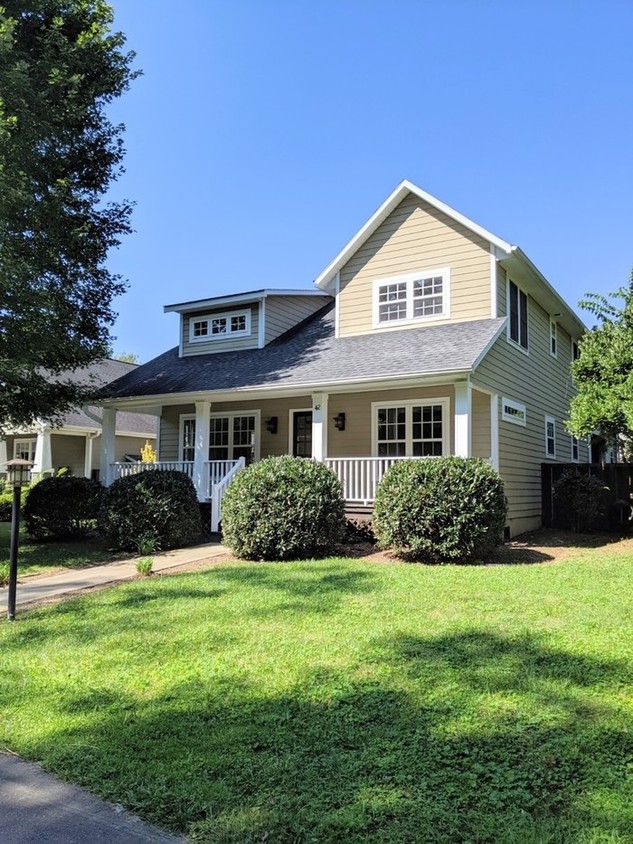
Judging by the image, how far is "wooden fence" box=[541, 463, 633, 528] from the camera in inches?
518

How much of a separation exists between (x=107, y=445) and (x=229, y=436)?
10.1ft

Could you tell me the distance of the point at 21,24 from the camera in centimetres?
1146

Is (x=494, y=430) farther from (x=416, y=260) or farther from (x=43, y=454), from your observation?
(x=43, y=454)

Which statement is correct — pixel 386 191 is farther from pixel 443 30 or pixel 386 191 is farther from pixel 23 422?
pixel 23 422

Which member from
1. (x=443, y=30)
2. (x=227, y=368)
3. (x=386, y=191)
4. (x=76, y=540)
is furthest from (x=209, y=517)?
(x=443, y=30)

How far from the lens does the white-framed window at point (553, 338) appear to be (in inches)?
621

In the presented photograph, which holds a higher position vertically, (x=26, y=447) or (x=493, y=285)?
(x=493, y=285)

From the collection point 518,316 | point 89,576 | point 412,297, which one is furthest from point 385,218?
point 89,576

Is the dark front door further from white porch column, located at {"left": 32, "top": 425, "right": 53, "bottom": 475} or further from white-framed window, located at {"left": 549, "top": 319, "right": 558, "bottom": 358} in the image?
white porch column, located at {"left": 32, "top": 425, "right": 53, "bottom": 475}

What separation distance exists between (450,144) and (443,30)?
3580mm

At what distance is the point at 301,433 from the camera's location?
48.0ft

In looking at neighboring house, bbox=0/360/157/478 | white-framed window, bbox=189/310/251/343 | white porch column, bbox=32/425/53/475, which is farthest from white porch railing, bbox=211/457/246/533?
white porch column, bbox=32/425/53/475

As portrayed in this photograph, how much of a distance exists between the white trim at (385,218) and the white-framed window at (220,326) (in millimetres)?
2711

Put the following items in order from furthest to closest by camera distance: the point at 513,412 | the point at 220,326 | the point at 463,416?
the point at 220,326 → the point at 513,412 → the point at 463,416
